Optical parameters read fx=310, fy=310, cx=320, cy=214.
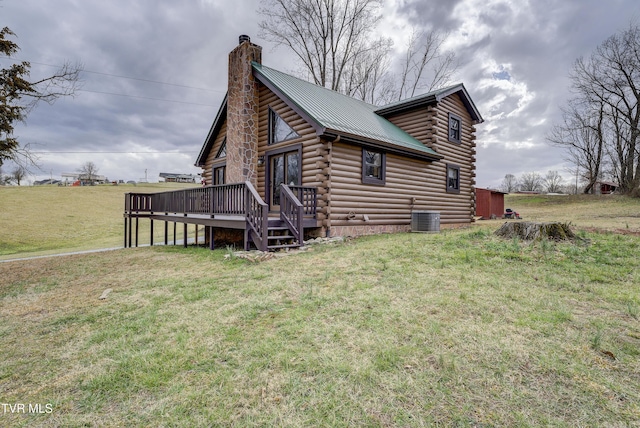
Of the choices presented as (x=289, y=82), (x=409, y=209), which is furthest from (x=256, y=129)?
(x=409, y=209)

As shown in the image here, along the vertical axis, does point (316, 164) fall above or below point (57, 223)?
above

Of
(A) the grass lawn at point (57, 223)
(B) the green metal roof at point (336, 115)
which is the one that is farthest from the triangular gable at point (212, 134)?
(A) the grass lawn at point (57, 223)

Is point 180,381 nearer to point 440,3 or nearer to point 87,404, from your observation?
point 87,404

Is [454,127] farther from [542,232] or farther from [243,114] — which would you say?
[243,114]

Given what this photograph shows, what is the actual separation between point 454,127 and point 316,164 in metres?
8.75

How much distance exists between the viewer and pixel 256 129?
1187 cm

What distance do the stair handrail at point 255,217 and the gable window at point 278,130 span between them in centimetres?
358

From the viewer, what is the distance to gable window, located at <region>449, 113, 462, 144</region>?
14.6 metres

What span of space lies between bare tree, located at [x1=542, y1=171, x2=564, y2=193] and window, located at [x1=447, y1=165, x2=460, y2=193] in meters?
64.2

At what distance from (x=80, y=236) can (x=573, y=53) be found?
4279 cm

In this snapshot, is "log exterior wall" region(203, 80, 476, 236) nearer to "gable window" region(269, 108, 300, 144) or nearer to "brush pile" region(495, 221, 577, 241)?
"gable window" region(269, 108, 300, 144)

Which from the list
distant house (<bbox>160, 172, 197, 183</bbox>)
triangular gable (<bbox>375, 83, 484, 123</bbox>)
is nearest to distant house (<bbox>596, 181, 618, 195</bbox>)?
triangular gable (<bbox>375, 83, 484, 123</bbox>)

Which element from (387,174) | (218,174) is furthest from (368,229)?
(218,174)

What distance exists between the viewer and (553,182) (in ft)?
215
